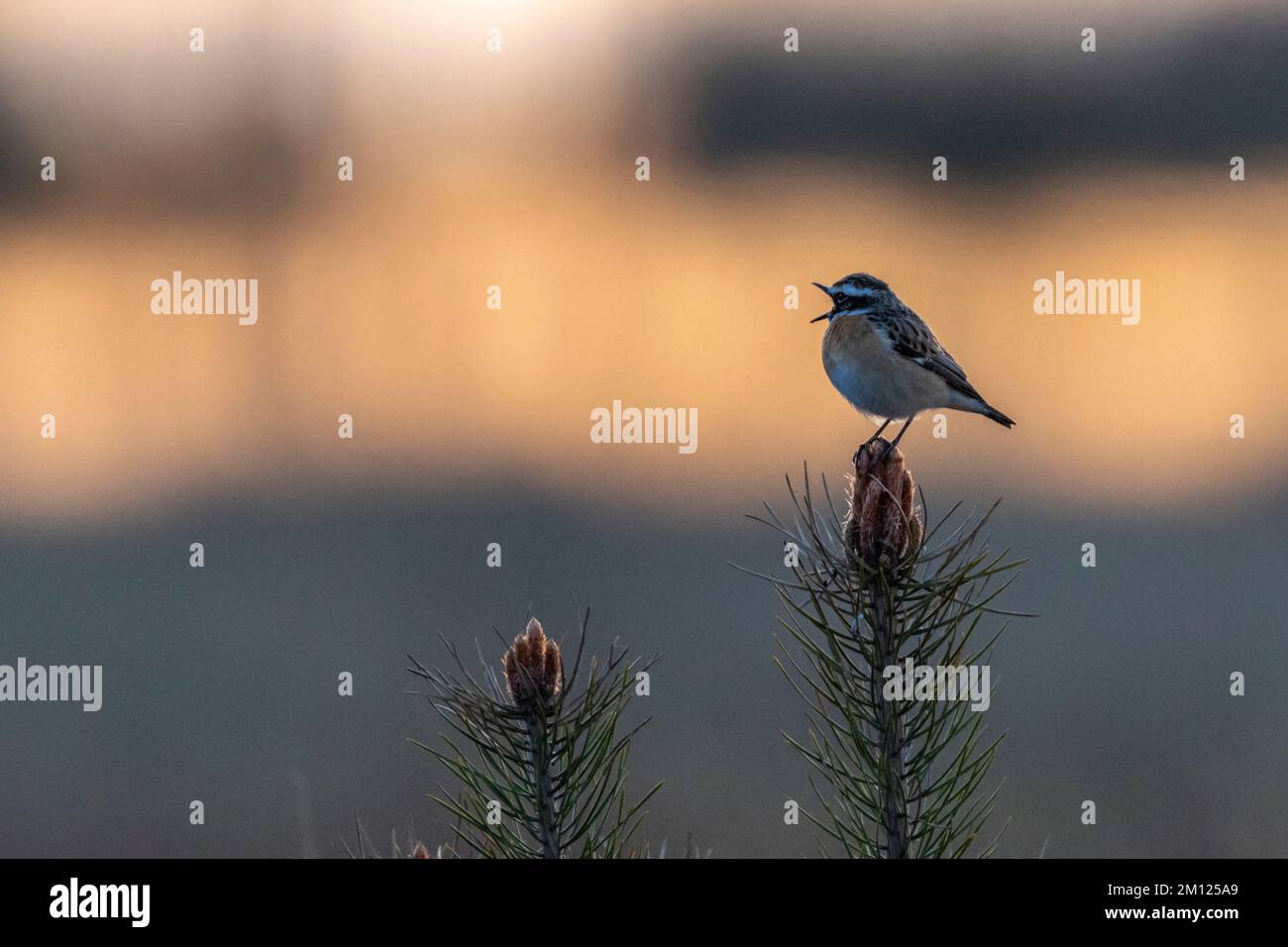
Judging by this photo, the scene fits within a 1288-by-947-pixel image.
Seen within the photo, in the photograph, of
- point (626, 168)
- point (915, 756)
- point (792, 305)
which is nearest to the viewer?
point (915, 756)

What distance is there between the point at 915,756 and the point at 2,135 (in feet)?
74.3

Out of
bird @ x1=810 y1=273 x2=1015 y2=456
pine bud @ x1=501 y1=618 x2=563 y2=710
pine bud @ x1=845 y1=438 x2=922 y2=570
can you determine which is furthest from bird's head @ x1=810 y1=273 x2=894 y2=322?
pine bud @ x1=501 y1=618 x2=563 y2=710

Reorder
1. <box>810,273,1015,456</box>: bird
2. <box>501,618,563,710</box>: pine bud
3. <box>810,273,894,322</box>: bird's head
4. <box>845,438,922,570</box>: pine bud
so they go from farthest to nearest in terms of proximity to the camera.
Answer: <box>810,273,1015,456</box>: bird
<box>810,273,894,322</box>: bird's head
<box>845,438,922,570</box>: pine bud
<box>501,618,563,710</box>: pine bud

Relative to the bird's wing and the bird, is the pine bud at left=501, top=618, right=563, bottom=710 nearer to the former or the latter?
the bird

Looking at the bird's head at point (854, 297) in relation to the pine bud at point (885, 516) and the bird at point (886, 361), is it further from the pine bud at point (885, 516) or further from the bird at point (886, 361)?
the pine bud at point (885, 516)

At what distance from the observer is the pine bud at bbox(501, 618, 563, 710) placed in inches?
102

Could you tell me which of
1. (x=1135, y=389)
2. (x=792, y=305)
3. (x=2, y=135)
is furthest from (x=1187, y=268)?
(x=2, y=135)

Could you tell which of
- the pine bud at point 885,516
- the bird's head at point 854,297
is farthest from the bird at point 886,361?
the pine bud at point 885,516

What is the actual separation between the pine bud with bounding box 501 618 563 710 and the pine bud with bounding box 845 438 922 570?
2.48 feet

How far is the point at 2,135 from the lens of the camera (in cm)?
2116

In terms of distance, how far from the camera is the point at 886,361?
5.76 meters

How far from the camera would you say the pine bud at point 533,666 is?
2.60 metres

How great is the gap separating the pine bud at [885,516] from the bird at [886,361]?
9.37 ft
